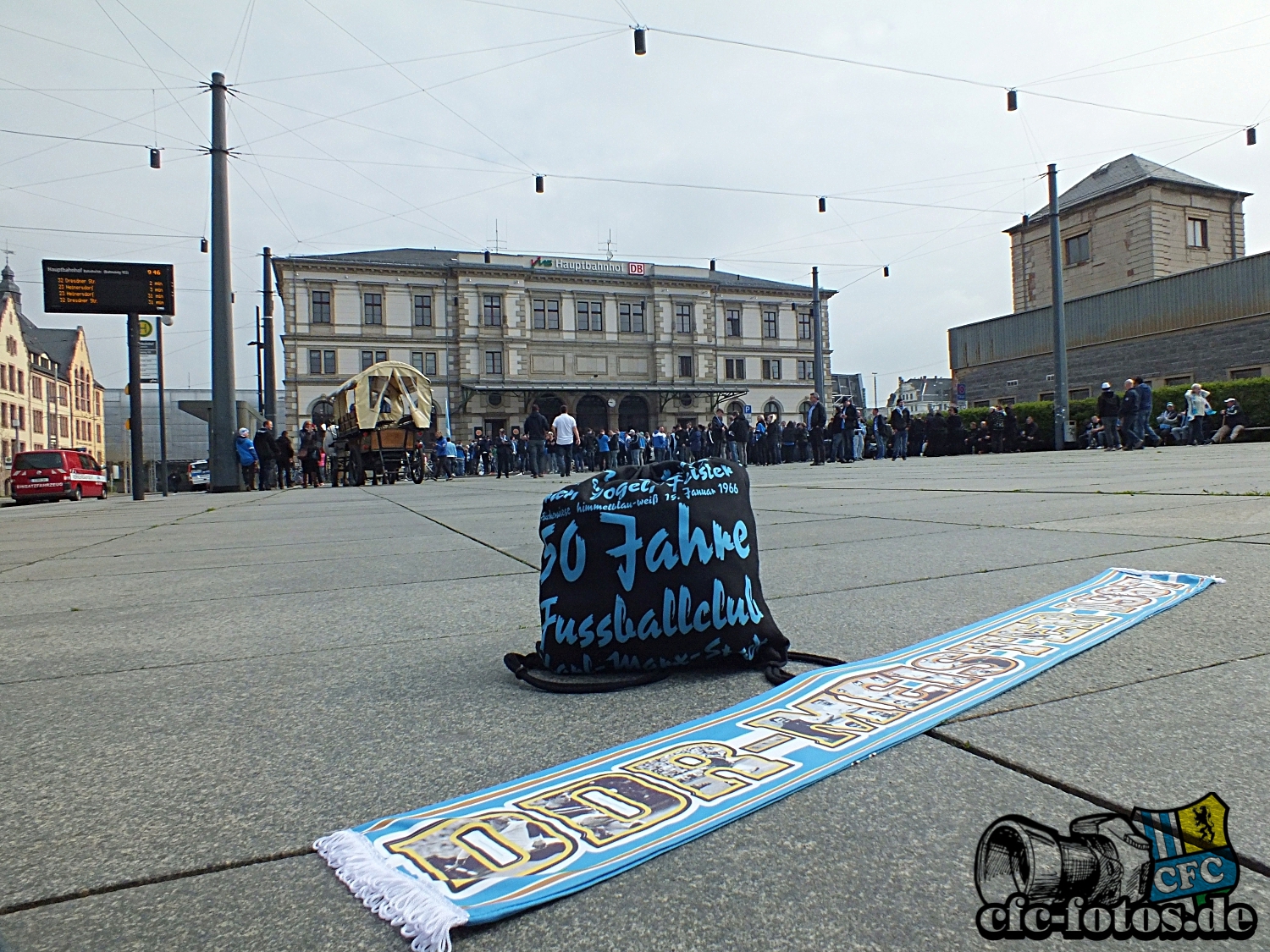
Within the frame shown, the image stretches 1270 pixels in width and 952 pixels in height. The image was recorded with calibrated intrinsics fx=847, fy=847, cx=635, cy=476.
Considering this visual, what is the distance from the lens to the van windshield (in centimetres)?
2559

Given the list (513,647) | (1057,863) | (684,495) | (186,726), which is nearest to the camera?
(1057,863)

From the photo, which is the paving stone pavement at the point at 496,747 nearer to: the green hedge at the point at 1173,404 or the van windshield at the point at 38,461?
the green hedge at the point at 1173,404

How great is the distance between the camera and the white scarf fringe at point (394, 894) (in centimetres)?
105

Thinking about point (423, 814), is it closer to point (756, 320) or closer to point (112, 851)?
point (112, 851)

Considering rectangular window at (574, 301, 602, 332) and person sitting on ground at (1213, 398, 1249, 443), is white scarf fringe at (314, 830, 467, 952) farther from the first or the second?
rectangular window at (574, 301, 602, 332)

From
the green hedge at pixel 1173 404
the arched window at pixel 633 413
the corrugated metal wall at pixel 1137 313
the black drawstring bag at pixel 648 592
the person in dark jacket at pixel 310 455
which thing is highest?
the corrugated metal wall at pixel 1137 313

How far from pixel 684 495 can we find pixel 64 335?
89.9m

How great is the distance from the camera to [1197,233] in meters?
43.0

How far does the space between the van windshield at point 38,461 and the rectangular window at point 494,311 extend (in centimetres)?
3128

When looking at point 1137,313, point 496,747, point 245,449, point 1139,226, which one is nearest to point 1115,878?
point 496,747

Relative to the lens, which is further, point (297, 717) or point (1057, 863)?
point (297, 717)

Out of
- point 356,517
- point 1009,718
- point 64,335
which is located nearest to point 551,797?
point 1009,718

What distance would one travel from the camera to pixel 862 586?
3496mm

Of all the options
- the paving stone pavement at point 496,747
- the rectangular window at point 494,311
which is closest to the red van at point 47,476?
the paving stone pavement at point 496,747
